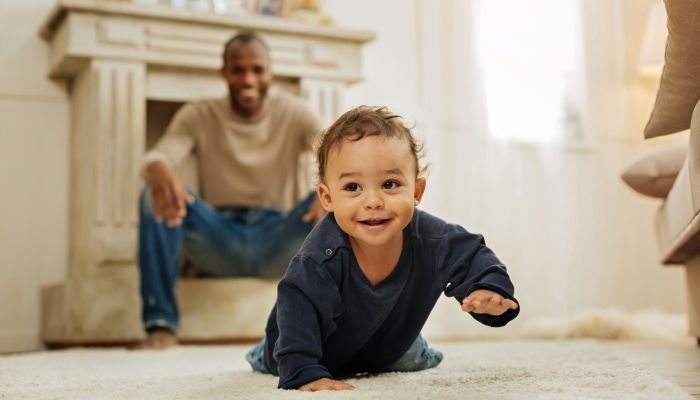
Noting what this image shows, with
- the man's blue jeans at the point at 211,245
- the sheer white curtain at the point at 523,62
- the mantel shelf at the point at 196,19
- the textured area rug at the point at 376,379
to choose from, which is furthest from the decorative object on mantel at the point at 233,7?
the textured area rug at the point at 376,379

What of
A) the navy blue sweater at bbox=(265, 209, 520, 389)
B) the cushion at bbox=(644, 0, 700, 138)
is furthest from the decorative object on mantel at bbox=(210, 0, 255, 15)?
the navy blue sweater at bbox=(265, 209, 520, 389)

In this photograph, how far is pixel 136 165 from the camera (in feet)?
8.60

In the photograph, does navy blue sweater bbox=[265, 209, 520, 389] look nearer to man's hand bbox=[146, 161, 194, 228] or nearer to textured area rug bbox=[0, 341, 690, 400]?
textured area rug bbox=[0, 341, 690, 400]

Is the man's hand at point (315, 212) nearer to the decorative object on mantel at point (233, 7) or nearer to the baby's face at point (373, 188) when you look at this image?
the decorative object on mantel at point (233, 7)

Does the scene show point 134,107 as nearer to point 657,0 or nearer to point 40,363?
point 40,363

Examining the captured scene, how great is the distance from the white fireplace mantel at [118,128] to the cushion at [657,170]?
115cm

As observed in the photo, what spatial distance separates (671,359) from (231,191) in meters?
1.37

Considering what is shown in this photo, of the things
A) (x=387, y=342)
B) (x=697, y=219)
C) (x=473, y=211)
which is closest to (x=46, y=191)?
(x=473, y=211)

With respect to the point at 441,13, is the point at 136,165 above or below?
below

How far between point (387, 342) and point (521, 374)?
212 mm

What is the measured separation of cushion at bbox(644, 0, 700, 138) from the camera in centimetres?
130

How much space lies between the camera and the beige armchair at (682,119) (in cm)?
131

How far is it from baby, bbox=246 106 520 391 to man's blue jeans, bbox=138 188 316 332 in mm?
1088

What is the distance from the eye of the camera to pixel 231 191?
259 cm
